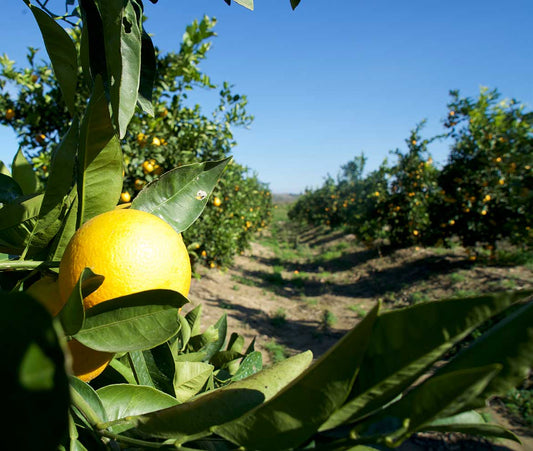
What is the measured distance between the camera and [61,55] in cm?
52

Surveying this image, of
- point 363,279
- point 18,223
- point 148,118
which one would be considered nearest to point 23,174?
point 18,223

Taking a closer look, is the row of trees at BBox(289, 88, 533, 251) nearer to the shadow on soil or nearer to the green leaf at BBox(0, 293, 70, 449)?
the shadow on soil

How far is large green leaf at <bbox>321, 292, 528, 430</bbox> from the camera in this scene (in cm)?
25

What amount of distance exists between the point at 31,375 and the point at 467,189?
7930 mm

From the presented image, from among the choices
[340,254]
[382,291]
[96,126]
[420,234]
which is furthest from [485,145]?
[96,126]

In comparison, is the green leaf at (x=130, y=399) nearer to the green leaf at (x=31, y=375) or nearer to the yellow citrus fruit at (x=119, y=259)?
the yellow citrus fruit at (x=119, y=259)

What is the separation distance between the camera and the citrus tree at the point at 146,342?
20 centimetres

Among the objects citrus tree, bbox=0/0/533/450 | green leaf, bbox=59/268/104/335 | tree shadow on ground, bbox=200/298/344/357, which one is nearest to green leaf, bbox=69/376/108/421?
citrus tree, bbox=0/0/533/450

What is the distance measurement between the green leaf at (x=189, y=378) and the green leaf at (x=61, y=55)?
47cm

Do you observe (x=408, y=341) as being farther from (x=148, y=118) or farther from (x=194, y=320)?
(x=148, y=118)

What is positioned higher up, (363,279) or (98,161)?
(98,161)

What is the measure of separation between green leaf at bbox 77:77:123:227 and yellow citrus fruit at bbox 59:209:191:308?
0.09 m

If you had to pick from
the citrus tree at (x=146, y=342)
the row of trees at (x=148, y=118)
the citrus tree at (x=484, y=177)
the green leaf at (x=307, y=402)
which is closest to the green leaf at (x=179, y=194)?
the citrus tree at (x=146, y=342)

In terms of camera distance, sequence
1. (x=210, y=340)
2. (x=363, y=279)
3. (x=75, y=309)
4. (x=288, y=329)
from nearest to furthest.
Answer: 1. (x=75, y=309)
2. (x=210, y=340)
3. (x=288, y=329)
4. (x=363, y=279)
